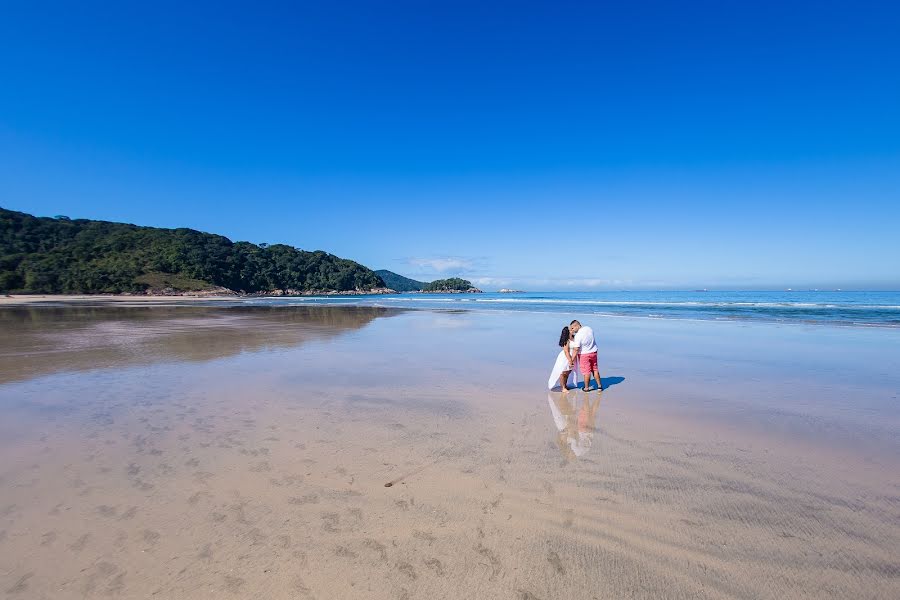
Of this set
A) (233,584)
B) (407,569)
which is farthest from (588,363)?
(233,584)

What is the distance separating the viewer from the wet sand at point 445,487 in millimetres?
2898

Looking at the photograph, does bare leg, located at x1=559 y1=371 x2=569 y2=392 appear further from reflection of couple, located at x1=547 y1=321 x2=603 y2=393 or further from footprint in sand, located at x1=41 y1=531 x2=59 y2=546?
footprint in sand, located at x1=41 y1=531 x2=59 y2=546

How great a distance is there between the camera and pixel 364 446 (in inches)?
211

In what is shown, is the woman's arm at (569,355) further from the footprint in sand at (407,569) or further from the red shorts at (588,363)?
the footprint in sand at (407,569)

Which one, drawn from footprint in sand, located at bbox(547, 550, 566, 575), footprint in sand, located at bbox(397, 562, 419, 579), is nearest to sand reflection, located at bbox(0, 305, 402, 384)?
footprint in sand, located at bbox(397, 562, 419, 579)

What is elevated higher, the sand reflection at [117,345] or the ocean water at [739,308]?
the ocean water at [739,308]

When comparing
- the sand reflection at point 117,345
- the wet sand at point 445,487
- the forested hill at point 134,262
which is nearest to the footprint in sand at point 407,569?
the wet sand at point 445,487

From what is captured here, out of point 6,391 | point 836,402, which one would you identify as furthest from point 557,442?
point 6,391

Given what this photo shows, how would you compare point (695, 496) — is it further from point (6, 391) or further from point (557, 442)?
point (6, 391)

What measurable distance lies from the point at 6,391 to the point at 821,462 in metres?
14.6

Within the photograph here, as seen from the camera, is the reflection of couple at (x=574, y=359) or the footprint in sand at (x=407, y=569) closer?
the footprint in sand at (x=407, y=569)

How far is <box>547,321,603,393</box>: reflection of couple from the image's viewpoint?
8.23m

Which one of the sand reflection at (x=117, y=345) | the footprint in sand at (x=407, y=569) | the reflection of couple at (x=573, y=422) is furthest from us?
the sand reflection at (x=117, y=345)

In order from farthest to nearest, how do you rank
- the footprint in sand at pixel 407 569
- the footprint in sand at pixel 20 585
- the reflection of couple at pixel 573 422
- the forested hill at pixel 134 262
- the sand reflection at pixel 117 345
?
the forested hill at pixel 134 262 < the sand reflection at pixel 117 345 < the reflection of couple at pixel 573 422 < the footprint in sand at pixel 407 569 < the footprint in sand at pixel 20 585
